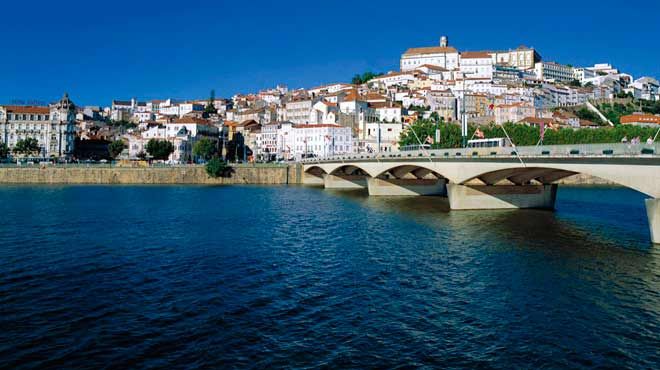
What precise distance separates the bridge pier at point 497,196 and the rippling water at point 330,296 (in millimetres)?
9065

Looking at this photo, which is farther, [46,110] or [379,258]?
[46,110]

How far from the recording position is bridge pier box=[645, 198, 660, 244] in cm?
2578

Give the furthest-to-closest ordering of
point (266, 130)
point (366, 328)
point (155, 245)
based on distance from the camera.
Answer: point (266, 130)
point (155, 245)
point (366, 328)

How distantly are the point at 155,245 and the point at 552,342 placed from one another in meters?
21.2

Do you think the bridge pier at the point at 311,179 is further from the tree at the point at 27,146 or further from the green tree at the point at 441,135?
the tree at the point at 27,146

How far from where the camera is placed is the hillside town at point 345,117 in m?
122

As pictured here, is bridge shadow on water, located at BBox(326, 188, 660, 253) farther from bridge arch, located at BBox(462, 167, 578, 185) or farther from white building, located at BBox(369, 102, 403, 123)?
white building, located at BBox(369, 102, 403, 123)

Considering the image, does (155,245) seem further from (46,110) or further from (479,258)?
(46,110)

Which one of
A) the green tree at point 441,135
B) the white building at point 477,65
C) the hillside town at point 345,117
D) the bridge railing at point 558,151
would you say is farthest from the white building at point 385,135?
the bridge railing at point 558,151

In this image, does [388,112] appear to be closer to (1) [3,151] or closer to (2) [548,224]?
(1) [3,151]

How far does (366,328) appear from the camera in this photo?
14945 millimetres

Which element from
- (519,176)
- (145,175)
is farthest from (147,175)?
(519,176)

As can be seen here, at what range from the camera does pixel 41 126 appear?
12075 centimetres

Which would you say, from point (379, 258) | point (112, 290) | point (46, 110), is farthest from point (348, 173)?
point (46, 110)
